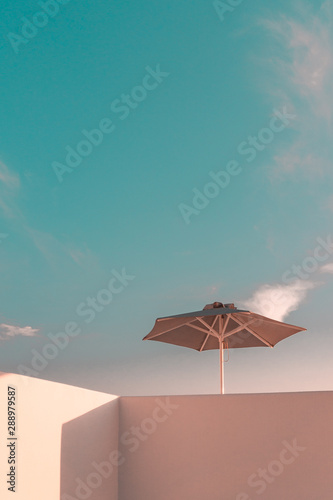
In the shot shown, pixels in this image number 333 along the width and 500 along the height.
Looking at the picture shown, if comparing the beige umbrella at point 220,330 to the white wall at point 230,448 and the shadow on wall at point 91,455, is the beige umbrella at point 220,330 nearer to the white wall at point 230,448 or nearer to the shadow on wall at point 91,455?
the white wall at point 230,448

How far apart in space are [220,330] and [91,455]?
2.10 m

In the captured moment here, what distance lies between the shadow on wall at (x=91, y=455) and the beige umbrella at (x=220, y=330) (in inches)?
45.0

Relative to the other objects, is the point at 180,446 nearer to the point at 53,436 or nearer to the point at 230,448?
the point at 230,448

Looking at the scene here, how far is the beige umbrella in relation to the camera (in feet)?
17.6

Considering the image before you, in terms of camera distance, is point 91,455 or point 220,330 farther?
point 220,330

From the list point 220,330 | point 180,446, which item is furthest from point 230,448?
point 220,330

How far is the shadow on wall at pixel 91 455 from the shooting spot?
385 cm

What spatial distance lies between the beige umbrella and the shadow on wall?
1.14 metres

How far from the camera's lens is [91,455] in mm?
4223

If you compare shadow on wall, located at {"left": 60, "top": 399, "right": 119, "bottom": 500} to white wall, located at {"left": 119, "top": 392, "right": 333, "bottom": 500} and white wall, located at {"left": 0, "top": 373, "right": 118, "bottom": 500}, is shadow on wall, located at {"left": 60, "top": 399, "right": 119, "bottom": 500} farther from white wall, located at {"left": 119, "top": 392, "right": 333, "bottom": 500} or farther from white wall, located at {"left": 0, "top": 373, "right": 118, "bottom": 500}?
white wall, located at {"left": 119, "top": 392, "right": 333, "bottom": 500}

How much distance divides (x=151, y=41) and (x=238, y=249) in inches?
144

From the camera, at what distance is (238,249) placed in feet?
24.7

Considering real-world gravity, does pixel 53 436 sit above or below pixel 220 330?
below

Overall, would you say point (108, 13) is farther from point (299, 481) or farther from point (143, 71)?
point (299, 481)
